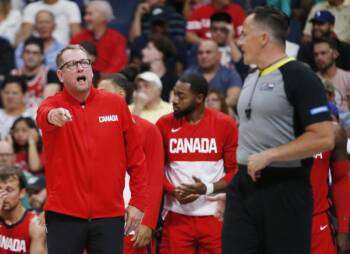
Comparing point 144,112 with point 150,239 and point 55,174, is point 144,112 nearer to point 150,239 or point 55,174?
point 150,239

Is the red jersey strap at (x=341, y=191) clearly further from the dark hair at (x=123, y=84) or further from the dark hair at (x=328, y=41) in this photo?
the dark hair at (x=328, y=41)

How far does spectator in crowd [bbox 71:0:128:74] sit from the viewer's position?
42.2ft

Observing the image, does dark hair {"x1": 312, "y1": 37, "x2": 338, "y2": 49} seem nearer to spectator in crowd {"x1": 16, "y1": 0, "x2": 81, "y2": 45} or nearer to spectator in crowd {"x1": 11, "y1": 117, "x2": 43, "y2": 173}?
spectator in crowd {"x1": 11, "y1": 117, "x2": 43, "y2": 173}

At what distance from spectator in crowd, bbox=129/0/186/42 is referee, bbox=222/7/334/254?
7101mm

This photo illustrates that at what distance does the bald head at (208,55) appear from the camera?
460 inches

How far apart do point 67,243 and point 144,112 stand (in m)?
3.62

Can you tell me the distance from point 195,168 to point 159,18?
5128mm

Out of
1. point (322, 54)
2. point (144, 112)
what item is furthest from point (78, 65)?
point (322, 54)

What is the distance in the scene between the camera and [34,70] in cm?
1284

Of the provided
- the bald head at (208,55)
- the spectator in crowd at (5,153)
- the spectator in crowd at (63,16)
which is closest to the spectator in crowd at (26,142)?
the spectator in crowd at (5,153)

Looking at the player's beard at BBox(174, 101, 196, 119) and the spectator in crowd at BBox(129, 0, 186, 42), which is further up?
the spectator in crowd at BBox(129, 0, 186, 42)

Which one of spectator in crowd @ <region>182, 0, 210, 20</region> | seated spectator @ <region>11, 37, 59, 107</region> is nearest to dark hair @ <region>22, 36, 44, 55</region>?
seated spectator @ <region>11, 37, 59, 107</region>

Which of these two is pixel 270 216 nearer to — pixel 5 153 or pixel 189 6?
pixel 5 153

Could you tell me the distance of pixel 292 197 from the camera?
5855 millimetres
